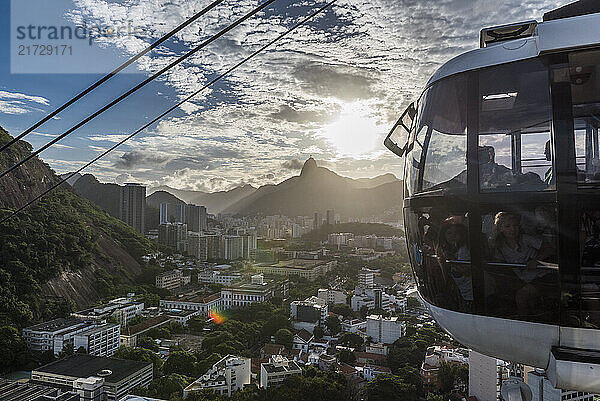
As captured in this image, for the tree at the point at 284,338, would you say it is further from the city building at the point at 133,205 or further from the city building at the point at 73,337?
the city building at the point at 133,205

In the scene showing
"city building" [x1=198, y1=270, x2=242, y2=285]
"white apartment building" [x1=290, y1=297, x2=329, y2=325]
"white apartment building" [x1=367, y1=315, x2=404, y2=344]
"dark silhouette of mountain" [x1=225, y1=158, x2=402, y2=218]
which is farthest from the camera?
"dark silhouette of mountain" [x1=225, y1=158, x2=402, y2=218]

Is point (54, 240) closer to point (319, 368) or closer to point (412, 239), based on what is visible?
point (319, 368)

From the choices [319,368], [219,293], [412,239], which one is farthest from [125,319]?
[412,239]

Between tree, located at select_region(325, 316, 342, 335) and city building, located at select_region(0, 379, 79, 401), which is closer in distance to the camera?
city building, located at select_region(0, 379, 79, 401)

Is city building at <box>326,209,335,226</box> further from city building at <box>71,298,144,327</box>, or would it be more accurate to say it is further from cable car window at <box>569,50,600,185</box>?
cable car window at <box>569,50,600,185</box>

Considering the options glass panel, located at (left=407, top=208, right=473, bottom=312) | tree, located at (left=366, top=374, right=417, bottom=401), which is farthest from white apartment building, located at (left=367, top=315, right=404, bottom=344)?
glass panel, located at (left=407, top=208, right=473, bottom=312)

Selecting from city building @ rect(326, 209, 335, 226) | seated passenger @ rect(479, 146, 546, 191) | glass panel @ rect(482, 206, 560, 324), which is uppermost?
city building @ rect(326, 209, 335, 226)

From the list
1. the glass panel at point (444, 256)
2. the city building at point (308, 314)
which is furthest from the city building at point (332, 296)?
the glass panel at point (444, 256)

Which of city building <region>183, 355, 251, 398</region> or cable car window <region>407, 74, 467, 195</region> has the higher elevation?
cable car window <region>407, 74, 467, 195</region>

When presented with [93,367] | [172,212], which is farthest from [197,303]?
[172,212]
